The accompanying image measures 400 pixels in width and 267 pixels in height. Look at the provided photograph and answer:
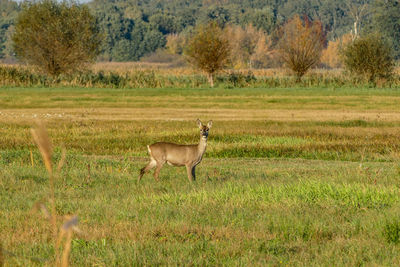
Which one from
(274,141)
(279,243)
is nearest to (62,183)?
(279,243)

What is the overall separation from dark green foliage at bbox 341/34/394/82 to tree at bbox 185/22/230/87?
9844 mm

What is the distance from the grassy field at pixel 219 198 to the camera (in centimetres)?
753

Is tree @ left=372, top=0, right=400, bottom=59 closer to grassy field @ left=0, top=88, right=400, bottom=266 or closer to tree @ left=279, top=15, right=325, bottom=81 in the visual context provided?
tree @ left=279, top=15, right=325, bottom=81

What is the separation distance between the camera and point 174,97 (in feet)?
148

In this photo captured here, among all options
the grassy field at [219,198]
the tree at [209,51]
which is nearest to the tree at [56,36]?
the tree at [209,51]

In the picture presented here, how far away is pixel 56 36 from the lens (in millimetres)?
56688

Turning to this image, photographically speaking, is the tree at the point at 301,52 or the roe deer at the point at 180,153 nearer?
the roe deer at the point at 180,153

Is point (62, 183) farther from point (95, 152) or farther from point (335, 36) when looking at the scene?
point (335, 36)

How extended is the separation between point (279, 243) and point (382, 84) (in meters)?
46.3

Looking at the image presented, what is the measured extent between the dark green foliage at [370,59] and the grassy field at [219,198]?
2537 centimetres

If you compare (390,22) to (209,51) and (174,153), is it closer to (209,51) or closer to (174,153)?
(209,51)

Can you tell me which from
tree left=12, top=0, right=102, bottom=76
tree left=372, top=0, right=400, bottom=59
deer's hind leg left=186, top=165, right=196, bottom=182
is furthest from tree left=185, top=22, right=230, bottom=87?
tree left=372, top=0, right=400, bottom=59

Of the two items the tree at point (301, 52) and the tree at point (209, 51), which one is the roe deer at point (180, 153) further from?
the tree at point (301, 52)

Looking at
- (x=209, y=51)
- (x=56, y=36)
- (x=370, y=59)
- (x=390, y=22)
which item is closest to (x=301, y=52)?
(x=370, y=59)
